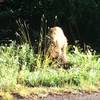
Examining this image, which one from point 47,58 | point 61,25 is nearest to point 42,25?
point 61,25

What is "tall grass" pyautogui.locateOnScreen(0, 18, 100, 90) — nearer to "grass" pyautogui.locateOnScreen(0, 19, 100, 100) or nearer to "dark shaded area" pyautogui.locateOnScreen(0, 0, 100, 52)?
"grass" pyautogui.locateOnScreen(0, 19, 100, 100)

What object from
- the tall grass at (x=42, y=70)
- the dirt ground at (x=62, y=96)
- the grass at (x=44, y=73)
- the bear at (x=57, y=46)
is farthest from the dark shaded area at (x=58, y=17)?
the dirt ground at (x=62, y=96)

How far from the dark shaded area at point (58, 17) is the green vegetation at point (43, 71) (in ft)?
8.11

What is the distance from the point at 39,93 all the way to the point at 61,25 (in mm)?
5212

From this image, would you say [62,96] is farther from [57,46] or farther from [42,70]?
[57,46]

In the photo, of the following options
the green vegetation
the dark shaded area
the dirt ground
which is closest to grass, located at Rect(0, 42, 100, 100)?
the green vegetation

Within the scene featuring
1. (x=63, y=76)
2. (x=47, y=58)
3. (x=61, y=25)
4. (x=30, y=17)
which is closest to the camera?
(x=63, y=76)

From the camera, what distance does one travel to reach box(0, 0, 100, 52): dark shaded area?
1278 cm

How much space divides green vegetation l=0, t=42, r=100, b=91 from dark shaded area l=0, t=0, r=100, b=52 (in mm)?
2472

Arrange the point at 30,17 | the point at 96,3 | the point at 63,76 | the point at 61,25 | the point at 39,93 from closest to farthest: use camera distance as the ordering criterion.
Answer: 1. the point at 39,93
2. the point at 63,76
3. the point at 96,3
4. the point at 61,25
5. the point at 30,17

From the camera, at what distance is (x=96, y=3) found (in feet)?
41.5

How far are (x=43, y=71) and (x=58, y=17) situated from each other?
12.9 feet

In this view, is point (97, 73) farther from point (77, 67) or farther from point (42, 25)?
point (42, 25)

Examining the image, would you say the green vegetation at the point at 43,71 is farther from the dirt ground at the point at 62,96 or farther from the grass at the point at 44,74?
the dirt ground at the point at 62,96
